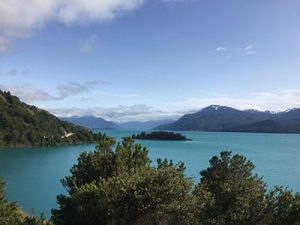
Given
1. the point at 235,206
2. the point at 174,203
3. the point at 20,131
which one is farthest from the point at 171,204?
the point at 20,131

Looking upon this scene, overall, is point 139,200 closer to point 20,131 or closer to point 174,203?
point 174,203

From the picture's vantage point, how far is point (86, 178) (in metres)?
35.6

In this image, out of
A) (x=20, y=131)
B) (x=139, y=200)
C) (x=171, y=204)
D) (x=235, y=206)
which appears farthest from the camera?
(x=20, y=131)

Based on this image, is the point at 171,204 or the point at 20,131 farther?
the point at 20,131

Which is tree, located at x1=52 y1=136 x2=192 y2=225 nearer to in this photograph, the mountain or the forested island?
the forested island

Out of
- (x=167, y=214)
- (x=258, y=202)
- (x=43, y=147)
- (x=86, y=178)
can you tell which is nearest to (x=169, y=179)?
(x=167, y=214)

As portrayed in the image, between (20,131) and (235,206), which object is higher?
(20,131)

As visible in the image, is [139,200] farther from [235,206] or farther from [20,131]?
[20,131]

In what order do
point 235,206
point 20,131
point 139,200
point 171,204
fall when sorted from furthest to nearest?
point 20,131
point 235,206
point 139,200
point 171,204

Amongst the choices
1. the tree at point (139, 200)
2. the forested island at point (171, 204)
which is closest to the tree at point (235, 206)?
the forested island at point (171, 204)

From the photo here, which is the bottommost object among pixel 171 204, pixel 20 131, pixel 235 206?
pixel 235 206

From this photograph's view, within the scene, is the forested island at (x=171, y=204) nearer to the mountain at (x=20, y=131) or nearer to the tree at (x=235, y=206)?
the tree at (x=235, y=206)

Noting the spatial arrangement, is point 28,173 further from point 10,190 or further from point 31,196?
point 31,196

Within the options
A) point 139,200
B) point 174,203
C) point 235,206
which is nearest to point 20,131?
point 235,206
